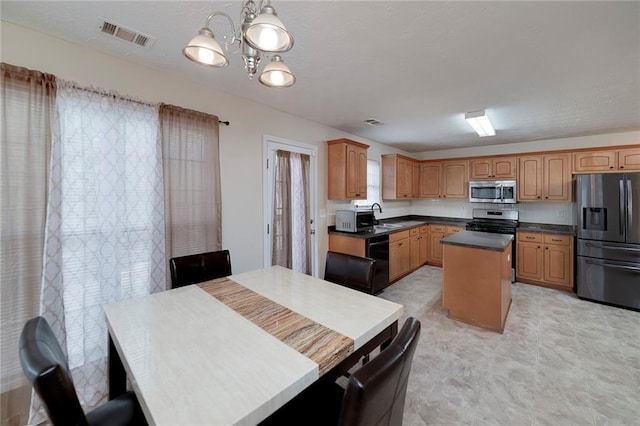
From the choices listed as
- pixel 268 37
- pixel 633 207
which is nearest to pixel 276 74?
pixel 268 37

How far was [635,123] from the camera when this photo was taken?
3.59 metres

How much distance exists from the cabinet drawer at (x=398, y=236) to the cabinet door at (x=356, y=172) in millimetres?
802

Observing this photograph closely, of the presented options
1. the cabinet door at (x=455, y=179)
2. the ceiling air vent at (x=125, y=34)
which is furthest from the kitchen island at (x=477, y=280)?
the ceiling air vent at (x=125, y=34)

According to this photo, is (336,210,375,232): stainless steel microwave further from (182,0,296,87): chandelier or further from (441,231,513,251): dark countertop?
(182,0,296,87): chandelier

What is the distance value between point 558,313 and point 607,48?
2963 mm

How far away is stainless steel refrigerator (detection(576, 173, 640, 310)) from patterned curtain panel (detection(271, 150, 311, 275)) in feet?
12.7

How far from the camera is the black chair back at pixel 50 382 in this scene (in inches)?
28.9

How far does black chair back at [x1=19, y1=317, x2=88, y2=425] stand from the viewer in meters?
0.73

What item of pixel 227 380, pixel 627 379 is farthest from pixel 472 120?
pixel 227 380

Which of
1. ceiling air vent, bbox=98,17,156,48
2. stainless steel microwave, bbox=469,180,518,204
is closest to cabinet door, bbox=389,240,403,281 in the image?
stainless steel microwave, bbox=469,180,518,204

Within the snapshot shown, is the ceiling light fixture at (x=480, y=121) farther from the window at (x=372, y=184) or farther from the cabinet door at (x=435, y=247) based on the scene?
the cabinet door at (x=435, y=247)

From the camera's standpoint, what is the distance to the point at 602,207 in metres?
3.48

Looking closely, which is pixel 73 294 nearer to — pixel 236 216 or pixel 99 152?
pixel 99 152

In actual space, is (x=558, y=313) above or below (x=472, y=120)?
below
